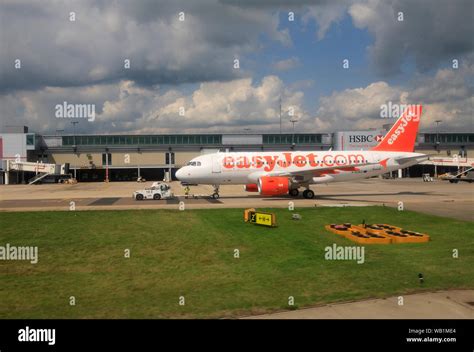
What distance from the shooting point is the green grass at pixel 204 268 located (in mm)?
13852

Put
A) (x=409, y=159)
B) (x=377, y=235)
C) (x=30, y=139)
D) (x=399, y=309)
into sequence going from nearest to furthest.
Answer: (x=399, y=309)
(x=377, y=235)
(x=409, y=159)
(x=30, y=139)

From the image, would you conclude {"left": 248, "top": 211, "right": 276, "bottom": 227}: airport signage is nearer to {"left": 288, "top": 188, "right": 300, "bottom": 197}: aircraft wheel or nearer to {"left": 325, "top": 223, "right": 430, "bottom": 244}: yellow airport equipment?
{"left": 325, "top": 223, "right": 430, "bottom": 244}: yellow airport equipment

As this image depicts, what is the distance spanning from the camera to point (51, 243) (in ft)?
77.0

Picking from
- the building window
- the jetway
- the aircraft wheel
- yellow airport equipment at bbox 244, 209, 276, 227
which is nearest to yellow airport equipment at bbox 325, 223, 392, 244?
yellow airport equipment at bbox 244, 209, 276, 227

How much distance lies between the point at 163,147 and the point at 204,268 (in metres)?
103

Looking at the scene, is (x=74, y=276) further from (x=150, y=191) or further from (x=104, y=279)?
(x=150, y=191)

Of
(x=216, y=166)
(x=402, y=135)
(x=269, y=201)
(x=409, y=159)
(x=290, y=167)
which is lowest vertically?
(x=269, y=201)

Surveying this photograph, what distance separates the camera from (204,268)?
18.3 m

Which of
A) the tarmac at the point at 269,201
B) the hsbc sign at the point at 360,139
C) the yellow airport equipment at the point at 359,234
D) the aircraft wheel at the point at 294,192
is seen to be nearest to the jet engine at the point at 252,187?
the tarmac at the point at 269,201

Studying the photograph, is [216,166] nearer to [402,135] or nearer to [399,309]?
[402,135]

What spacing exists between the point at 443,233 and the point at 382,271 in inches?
402

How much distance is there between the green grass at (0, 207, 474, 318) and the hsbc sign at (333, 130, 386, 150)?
9141 cm

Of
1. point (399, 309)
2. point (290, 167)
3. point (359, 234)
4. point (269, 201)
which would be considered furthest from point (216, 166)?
point (399, 309)
